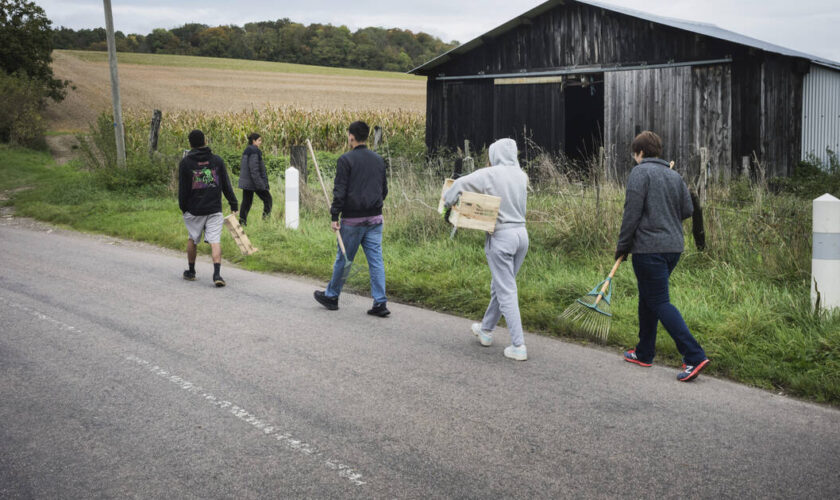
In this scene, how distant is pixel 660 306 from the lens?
588 centimetres

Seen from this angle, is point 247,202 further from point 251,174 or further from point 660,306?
point 660,306

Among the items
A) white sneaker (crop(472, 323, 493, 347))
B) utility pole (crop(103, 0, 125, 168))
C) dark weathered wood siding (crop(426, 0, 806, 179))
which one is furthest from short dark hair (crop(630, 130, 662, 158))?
utility pole (crop(103, 0, 125, 168))

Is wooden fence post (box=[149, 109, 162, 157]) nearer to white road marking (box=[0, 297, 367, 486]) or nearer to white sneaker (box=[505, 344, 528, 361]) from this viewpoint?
white road marking (box=[0, 297, 367, 486])

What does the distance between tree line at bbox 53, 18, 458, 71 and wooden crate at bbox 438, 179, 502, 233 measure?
90698 millimetres

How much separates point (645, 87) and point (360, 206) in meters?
11.3

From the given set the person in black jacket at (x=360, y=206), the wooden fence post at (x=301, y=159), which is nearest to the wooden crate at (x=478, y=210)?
the person in black jacket at (x=360, y=206)

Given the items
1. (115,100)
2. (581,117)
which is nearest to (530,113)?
(581,117)

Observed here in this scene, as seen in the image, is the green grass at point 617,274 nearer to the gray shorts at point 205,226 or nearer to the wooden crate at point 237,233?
the wooden crate at point 237,233

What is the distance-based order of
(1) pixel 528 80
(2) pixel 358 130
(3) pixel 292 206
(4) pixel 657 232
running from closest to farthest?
(4) pixel 657 232
(2) pixel 358 130
(3) pixel 292 206
(1) pixel 528 80

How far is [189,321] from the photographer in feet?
25.0

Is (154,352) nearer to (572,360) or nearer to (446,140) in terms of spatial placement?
(572,360)

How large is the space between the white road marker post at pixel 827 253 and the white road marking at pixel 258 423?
4752 mm

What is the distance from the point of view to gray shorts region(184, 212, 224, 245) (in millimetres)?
10016

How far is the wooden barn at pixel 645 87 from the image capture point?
15695 mm
